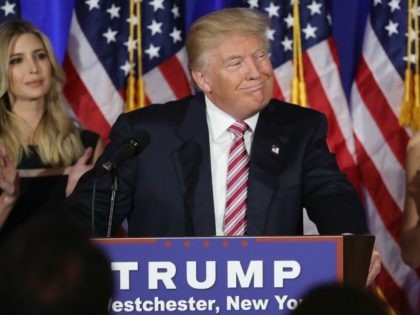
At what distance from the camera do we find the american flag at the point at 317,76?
161 inches

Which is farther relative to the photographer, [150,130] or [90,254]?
[150,130]

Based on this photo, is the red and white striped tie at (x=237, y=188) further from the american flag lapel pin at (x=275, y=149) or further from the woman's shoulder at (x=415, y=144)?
the woman's shoulder at (x=415, y=144)

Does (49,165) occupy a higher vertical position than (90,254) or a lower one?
lower

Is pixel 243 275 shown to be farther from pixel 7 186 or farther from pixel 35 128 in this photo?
pixel 35 128

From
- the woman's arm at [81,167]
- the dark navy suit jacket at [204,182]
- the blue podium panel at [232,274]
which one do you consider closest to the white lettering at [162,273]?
the blue podium panel at [232,274]

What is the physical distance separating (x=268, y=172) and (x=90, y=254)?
76.7 inches

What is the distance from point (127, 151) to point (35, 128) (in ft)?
5.31

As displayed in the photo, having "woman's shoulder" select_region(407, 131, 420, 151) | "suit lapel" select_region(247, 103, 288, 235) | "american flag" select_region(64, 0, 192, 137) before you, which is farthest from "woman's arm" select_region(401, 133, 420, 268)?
"american flag" select_region(64, 0, 192, 137)

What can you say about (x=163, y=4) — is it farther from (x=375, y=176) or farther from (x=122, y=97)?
(x=375, y=176)

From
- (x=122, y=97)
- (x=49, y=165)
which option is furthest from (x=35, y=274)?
(x=122, y=97)

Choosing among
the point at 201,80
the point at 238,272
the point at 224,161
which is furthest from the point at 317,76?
the point at 238,272

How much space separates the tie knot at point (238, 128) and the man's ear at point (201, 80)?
166mm

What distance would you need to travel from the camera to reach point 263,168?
8.75 feet

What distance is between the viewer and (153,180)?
2.71 m
